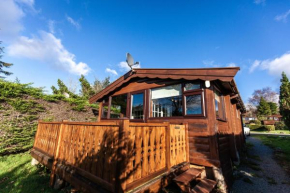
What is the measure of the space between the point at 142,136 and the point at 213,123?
7.94ft

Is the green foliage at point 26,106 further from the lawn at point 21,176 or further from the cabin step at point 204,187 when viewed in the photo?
the cabin step at point 204,187

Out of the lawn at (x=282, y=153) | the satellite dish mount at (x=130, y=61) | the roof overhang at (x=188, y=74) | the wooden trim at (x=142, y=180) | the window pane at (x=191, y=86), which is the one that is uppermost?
the satellite dish mount at (x=130, y=61)

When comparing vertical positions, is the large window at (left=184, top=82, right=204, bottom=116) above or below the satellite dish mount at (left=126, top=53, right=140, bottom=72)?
below

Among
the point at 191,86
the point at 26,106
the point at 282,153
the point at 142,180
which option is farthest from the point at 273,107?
the point at 26,106

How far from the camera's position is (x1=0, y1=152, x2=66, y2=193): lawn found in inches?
128

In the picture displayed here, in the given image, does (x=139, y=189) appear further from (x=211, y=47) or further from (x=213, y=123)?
(x=211, y=47)

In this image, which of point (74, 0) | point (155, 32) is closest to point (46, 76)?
point (74, 0)

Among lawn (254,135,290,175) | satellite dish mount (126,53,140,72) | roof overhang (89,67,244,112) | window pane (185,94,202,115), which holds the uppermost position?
satellite dish mount (126,53,140,72)

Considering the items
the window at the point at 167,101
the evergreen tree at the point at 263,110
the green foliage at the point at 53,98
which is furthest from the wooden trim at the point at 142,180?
the evergreen tree at the point at 263,110

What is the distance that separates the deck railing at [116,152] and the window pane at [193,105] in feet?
2.85

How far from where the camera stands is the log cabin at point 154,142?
1.98 meters

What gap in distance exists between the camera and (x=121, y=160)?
5.84ft

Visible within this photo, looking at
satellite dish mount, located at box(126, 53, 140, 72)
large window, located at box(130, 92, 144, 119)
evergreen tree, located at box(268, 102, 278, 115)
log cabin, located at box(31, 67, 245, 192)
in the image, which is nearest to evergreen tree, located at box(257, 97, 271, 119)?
evergreen tree, located at box(268, 102, 278, 115)

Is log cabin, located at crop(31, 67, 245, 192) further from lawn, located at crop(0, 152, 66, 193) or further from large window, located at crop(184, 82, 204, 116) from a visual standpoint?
lawn, located at crop(0, 152, 66, 193)
